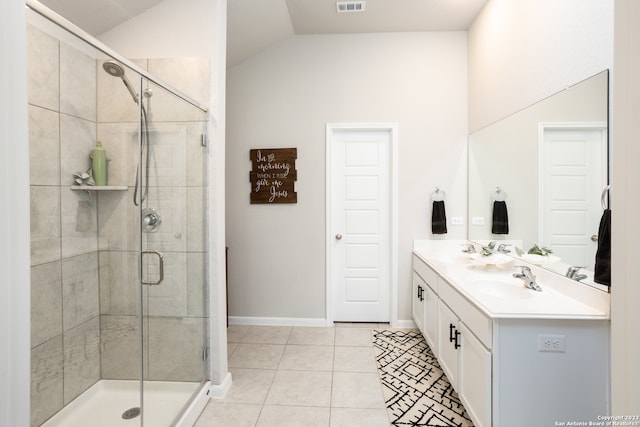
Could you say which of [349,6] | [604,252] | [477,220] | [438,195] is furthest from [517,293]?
[349,6]

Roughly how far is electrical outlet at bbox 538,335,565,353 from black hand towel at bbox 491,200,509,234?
3.74 ft

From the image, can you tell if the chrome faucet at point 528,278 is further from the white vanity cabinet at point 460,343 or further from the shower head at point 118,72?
the shower head at point 118,72

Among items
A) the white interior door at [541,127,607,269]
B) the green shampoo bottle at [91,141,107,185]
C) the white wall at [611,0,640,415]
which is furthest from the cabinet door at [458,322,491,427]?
the green shampoo bottle at [91,141,107,185]

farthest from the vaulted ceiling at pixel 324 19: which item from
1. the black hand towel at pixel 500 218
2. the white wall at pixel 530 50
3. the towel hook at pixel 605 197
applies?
the towel hook at pixel 605 197

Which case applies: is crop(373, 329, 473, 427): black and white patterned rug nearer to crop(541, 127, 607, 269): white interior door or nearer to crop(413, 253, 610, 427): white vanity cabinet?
crop(413, 253, 610, 427): white vanity cabinet

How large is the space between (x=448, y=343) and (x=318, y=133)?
2.28 meters

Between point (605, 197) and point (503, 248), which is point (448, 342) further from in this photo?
point (605, 197)

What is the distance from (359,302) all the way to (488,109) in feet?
7.49

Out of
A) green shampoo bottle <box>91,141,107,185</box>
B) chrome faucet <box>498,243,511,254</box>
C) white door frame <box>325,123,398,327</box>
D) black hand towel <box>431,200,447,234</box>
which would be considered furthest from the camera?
white door frame <box>325,123,398,327</box>

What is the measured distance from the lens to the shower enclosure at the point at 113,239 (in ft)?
4.73

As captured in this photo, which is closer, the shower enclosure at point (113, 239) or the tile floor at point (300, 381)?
the shower enclosure at point (113, 239)

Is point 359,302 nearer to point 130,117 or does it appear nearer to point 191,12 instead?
point 130,117

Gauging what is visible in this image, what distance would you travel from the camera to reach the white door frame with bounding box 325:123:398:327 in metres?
3.28

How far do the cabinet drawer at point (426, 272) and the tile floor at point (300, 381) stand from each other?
81cm
